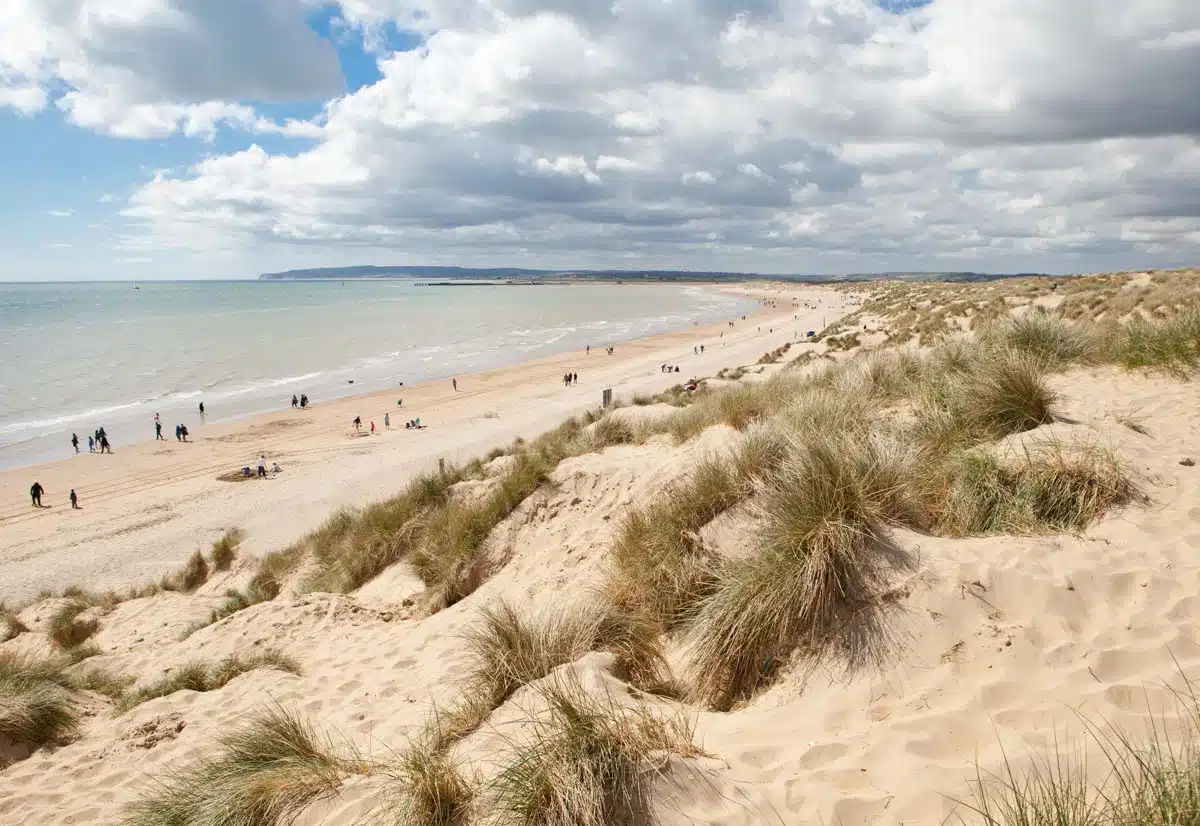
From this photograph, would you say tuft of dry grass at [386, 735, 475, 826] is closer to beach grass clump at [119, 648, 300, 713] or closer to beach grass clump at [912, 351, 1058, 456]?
beach grass clump at [119, 648, 300, 713]

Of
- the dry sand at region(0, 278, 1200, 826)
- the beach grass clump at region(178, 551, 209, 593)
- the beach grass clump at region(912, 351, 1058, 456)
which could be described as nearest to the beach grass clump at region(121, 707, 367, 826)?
the dry sand at region(0, 278, 1200, 826)

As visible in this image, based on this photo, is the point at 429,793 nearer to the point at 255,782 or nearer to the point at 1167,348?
the point at 255,782

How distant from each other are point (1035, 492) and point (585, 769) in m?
4.13

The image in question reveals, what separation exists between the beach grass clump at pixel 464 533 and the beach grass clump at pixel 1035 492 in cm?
576

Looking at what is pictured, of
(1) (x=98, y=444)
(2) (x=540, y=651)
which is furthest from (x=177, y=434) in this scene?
(2) (x=540, y=651)

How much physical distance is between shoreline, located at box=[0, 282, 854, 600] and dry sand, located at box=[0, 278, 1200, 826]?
20.3ft

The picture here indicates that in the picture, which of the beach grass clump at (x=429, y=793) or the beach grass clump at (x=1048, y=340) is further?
the beach grass clump at (x=1048, y=340)

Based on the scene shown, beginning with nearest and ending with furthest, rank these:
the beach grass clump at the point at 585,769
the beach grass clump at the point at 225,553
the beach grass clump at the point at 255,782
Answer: the beach grass clump at the point at 585,769
the beach grass clump at the point at 255,782
the beach grass clump at the point at 225,553

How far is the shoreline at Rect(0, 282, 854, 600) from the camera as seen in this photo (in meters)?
16.6

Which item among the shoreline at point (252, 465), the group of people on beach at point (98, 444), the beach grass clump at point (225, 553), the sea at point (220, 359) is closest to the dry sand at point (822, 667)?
the beach grass clump at point (225, 553)

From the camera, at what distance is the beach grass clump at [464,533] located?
27.2ft

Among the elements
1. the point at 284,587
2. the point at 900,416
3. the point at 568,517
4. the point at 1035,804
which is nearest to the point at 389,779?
the point at 1035,804

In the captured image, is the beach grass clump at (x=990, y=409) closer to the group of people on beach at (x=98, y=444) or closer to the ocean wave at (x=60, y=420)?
the group of people on beach at (x=98, y=444)

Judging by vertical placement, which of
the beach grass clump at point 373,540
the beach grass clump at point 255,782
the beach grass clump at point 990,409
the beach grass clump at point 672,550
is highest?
the beach grass clump at point 990,409
